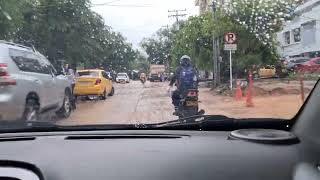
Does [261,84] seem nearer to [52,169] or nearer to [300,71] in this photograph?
[300,71]

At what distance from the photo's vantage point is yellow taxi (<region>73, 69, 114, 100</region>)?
5.35m

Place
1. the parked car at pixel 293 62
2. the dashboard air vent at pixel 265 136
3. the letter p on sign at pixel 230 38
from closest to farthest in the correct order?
1. the dashboard air vent at pixel 265 136
2. the parked car at pixel 293 62
3. the letter p on sign at pixel 230 38

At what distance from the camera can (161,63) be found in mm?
5508

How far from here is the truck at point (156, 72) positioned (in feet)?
18.6

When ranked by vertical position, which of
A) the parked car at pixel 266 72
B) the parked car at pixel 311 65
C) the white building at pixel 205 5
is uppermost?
the white building at pixel 205 5

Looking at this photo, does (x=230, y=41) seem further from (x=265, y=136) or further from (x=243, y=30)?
(x=265, y=136)

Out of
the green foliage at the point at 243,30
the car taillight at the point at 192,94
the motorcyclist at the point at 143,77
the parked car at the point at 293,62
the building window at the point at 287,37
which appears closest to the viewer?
the parked car at the point at 293,62

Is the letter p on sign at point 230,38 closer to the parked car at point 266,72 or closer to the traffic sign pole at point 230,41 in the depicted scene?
the traffic sign pole at point 230,41

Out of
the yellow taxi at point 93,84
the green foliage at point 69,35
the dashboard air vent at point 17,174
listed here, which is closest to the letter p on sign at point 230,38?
the green foliage at point 69,35

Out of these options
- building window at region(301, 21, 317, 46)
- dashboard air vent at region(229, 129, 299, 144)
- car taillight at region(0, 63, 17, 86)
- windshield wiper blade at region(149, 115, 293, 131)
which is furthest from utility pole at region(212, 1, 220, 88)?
Answer: dashboard air vent at region(229, 129, 299, 144)

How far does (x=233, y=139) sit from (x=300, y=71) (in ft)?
4.55

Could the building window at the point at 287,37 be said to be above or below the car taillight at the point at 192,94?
above

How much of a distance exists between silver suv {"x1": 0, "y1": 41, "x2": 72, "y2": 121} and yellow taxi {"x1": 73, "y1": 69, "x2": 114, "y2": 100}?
13 cm

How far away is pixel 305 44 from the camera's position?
12.0 ft
